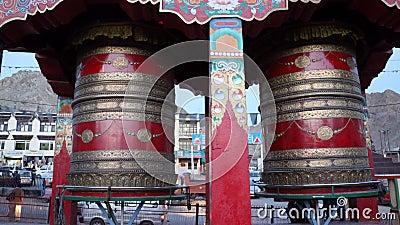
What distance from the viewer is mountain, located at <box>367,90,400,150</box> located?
10685cm

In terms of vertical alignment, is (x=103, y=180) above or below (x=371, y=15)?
below

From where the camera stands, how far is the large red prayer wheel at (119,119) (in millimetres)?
6520

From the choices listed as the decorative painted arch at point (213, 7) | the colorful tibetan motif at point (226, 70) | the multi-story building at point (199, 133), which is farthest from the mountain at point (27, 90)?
the colorful tibetan motif at point (226, 70)

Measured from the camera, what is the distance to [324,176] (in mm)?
6293

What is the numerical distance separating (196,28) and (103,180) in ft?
10.6

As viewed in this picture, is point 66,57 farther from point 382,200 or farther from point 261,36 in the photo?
point 382,200

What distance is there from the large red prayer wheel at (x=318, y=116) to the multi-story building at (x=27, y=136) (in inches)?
2363

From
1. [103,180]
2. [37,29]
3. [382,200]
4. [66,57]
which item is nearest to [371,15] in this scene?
[103,180]

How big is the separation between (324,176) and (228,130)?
2.19 metres

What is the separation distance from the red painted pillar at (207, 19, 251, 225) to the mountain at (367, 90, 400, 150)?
10719cm

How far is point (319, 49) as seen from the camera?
688 cm

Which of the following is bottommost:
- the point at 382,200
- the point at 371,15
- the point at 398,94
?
the point at 382,200

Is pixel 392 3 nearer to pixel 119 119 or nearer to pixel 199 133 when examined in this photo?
pixel 119 119

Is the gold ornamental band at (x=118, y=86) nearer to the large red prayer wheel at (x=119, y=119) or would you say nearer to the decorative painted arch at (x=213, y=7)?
the large red prayer wheel at (x=119, y=119)
